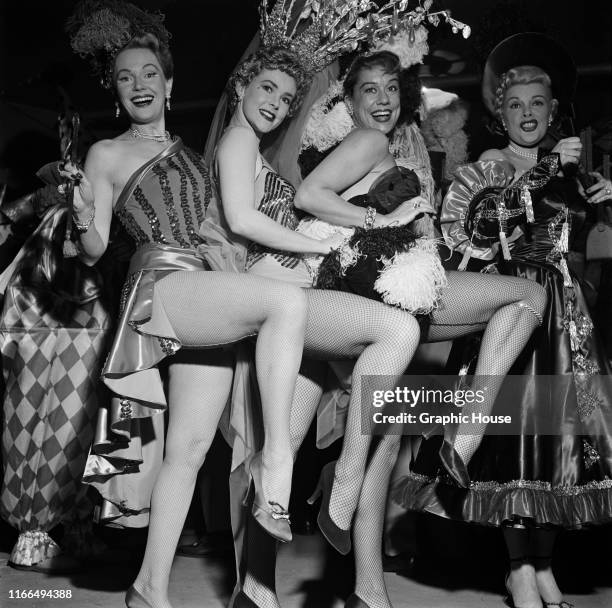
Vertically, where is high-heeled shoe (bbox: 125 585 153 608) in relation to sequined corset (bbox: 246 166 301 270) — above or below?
below

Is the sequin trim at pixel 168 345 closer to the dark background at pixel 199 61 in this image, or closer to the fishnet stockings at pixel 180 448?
the fishnet stockings at pixel 180 448

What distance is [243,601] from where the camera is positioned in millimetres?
2762

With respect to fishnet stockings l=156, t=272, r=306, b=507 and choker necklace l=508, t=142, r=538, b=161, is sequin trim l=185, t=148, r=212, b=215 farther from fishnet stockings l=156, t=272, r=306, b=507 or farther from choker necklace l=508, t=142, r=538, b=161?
choker necklace l=508, t=142, r=538, b=161

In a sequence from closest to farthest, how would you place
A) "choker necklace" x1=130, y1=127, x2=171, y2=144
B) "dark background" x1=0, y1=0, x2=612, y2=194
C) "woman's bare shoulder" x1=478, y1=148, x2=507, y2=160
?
"choker necklace" x1=130, y1=127, x2=171, y2=144
"woman's bare shoulder" x1=478, y1=148, x2=507, y2=160
"dark background" x1=0, y1=0, x2=612, y2=194

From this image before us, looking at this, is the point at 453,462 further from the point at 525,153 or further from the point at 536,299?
the point at 525,153

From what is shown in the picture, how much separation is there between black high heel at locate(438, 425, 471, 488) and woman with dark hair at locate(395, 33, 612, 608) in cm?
24

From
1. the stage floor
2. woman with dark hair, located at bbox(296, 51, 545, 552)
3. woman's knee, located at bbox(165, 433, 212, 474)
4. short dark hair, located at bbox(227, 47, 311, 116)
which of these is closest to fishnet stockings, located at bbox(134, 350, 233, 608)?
woman's knee, located at bbox(165, 433, 212, 474)

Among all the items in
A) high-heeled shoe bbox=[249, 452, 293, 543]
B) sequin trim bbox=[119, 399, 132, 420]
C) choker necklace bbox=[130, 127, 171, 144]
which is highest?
choker necklace bbox=[130, 127, 171, 144]

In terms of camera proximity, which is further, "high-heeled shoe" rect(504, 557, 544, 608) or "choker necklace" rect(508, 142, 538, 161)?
"choker necklace" rect(508, 142, 538, 161)

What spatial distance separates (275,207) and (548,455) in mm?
1272

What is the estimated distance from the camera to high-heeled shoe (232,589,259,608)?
2.75m

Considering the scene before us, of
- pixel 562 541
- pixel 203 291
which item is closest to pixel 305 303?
pixel 203 291

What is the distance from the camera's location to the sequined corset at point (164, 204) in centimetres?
293

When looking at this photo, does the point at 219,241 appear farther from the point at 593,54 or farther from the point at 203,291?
the point at 593,54
